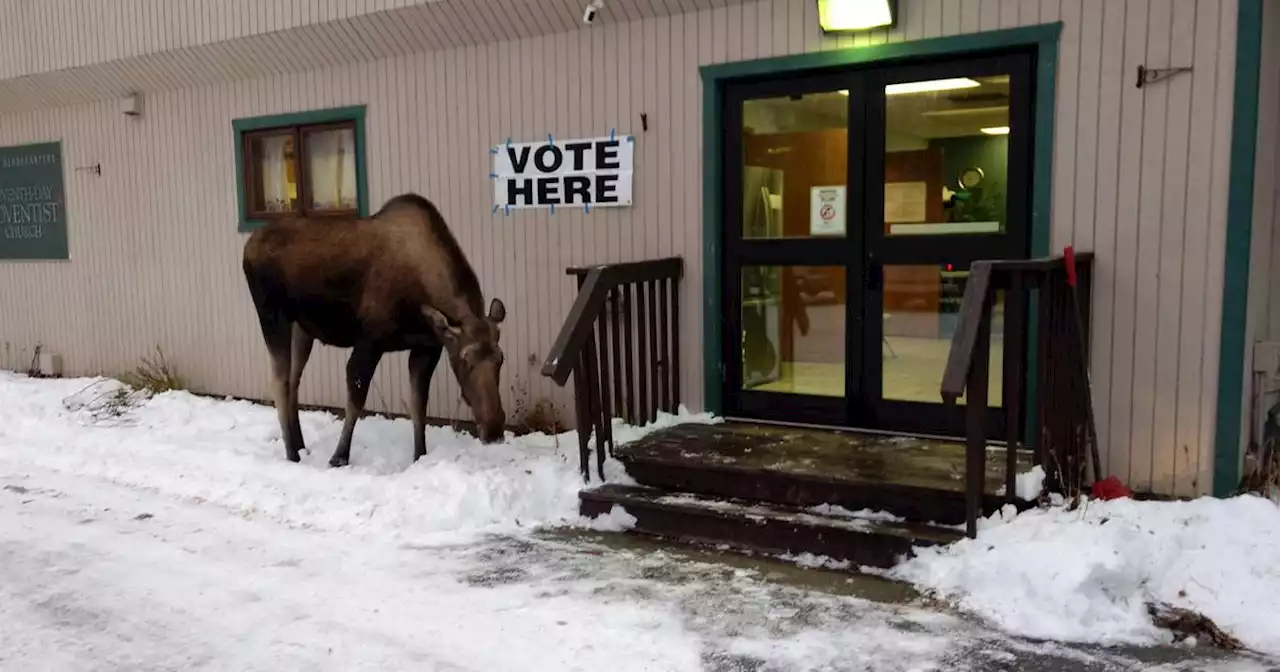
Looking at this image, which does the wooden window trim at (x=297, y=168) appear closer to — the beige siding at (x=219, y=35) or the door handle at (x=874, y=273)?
the beige siding at (x=219, y=35)

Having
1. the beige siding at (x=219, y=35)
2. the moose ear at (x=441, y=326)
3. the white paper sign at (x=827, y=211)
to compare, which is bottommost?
the moose ear at (x=441, y=326)

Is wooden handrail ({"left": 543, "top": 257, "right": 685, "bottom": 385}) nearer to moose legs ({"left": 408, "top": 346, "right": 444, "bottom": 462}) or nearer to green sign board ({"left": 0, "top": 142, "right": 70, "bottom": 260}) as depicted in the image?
moose legs ({"left": 408, "top": 346, "right": 444, "bottom": 462})

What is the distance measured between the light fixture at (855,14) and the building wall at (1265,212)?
76.2 inches

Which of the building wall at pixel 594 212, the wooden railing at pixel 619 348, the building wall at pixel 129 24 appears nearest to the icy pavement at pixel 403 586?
the wooden railing at pixel 619 348

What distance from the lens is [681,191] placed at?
686 centimetres

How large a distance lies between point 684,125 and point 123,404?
5730mm

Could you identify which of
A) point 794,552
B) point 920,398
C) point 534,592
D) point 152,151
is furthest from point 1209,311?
point 152,151

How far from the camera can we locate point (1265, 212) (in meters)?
5.40

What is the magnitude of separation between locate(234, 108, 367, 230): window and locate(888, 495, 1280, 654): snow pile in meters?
6.04

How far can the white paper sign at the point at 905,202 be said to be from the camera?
6066mm

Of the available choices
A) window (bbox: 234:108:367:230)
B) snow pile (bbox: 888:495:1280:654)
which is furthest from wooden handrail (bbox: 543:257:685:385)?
window (bbox: 234:108:367:230)

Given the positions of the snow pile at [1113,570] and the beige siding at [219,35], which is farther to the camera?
the beige siding at [219,35]

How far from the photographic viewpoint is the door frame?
559 cm

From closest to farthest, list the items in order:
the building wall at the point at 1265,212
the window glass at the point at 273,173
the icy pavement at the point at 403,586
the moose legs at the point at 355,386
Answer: the icy pavement at the point at 403,586
the building wall at the point at 1265,212
the moose legs at the point at 355,386
the window glass at the point at 273,173
